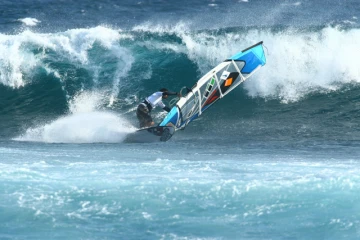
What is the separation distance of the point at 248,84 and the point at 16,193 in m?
11.1

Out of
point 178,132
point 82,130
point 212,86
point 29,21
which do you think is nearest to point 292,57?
point 212,86

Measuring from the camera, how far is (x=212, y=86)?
60.6 feet

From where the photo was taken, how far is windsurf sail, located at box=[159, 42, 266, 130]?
17594 mm

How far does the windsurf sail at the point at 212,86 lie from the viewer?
57.7ft

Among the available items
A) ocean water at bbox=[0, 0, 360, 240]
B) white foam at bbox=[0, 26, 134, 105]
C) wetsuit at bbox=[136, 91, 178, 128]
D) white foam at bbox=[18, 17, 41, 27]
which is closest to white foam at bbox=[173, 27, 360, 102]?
ocean water at bbox=[0, 0, 360, 240]

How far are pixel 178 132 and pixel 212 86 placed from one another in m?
1.44

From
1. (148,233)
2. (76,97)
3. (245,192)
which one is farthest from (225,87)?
(148,233)

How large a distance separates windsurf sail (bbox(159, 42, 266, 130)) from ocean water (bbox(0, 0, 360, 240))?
65 centimetres

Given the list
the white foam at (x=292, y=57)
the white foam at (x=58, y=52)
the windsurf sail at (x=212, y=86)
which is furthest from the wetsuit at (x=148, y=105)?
the white foam at (x=58, y=52)

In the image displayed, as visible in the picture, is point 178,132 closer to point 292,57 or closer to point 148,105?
point 148,105

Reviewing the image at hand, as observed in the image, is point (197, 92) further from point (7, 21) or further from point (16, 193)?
point (7, 21)

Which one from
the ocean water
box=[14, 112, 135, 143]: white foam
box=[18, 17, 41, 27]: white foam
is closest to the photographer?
the ocean water

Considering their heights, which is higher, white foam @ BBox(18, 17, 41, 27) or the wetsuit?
white foam @ BBox(18, 17, 41, 27)

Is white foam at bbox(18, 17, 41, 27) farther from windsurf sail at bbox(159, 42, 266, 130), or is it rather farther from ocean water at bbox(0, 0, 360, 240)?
windsurf sail at bbox(159, 42, 266, 130)
